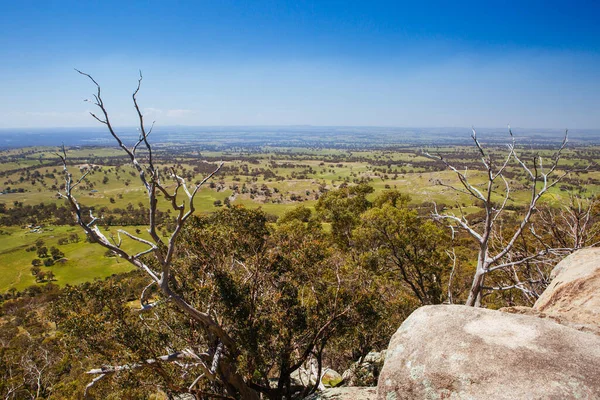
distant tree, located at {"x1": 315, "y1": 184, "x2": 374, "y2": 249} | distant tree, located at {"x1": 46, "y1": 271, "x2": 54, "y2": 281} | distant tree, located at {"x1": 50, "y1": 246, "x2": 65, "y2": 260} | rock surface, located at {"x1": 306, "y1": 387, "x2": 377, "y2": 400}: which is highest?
distant tree, located at {"x1": 315, "y1": 184, "x2": 374, "y2": 249}

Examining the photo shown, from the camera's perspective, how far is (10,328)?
167 ft

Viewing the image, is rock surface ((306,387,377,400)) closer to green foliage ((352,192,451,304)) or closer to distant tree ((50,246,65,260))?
green foliage ((352,192,451,304))

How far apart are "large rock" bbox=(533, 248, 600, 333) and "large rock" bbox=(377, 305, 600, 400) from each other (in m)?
1.67

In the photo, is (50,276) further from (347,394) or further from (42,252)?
(347,394)

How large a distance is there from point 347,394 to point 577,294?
947 centimetres

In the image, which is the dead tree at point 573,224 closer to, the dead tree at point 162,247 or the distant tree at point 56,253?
the dead tree at point 162,247

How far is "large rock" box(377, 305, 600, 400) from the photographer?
5023 millimetres

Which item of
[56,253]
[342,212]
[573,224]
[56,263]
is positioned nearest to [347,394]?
[573,224]

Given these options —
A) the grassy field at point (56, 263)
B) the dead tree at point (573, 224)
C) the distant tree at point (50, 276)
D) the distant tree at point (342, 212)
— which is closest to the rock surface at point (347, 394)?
the dead tree at point (573, 224)

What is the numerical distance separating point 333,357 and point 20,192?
226957 millimetres

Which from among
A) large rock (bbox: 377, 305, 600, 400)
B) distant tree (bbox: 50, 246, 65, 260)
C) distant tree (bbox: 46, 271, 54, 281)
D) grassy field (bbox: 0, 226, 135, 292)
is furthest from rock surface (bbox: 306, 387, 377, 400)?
distant tree (bbox: 50, 246, 65, 260)

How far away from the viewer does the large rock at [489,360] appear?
5023 mm

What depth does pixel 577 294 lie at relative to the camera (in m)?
8.43

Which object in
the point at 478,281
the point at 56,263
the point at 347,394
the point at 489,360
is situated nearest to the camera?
the point at 489,360
